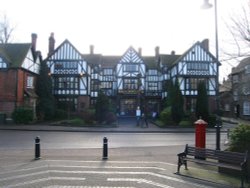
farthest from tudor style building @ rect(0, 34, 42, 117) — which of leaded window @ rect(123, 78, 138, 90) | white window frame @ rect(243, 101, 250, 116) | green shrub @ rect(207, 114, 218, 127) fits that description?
white window frame @ rect(243, 101, 250, 116)

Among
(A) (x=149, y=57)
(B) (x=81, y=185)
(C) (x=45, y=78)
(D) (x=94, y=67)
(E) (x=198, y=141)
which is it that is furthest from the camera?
(A) (x=149, y=57)

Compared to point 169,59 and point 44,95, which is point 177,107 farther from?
point 169,59

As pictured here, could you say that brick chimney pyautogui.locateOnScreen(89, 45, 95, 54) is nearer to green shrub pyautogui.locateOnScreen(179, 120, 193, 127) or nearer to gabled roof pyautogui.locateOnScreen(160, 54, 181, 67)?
gabled roof pyautogui.locateOnScreen(160, 54, 181, 67)

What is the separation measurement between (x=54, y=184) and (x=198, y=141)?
665 centimetres

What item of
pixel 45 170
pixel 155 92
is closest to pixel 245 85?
pixel 45 170

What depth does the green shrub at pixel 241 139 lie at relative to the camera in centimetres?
1016

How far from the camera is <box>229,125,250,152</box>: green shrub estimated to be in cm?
1016

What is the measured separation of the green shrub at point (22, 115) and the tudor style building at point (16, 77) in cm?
251

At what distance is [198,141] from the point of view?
42.1ft

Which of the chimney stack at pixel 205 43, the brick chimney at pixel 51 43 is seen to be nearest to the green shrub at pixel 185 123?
the chimney stack at pixel 205 43

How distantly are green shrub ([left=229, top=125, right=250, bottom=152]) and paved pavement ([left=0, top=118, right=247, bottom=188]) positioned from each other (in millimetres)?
1092

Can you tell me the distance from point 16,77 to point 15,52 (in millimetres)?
4243

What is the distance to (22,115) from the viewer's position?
31.8 m

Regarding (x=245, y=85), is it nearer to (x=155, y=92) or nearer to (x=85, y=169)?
(x=85, y=169)
